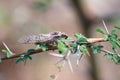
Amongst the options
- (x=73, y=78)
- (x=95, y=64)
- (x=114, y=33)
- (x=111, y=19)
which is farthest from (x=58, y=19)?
(x=114, y=33)

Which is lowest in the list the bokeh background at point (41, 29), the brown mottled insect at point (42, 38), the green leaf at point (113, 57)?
the bokeh background at point (41, 29)

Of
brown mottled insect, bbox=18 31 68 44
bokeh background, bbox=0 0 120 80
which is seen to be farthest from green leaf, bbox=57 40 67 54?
bokeh background, bbox=0 0 120 80

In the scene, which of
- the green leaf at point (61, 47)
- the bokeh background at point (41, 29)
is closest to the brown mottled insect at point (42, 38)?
the green leaf at point (61, 47)

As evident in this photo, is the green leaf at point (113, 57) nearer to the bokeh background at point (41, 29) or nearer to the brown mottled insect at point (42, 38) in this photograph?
the brown mottled insect at point (42, 38)

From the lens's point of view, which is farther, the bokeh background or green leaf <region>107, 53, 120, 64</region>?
the bokeh background

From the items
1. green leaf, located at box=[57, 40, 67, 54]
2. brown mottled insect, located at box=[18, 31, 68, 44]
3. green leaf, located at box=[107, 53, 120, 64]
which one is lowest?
green leaf, located at box=[107, 53, 120, 64]

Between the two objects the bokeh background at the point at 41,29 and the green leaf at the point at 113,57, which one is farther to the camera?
the bokeh background at the point at 41,29

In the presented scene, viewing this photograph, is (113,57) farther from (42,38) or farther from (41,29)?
(41,29)

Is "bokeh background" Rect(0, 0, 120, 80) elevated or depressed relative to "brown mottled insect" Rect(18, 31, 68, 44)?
depressed

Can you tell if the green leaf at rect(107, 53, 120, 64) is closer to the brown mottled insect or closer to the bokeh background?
the brown mottled insect

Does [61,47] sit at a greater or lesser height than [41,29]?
greater

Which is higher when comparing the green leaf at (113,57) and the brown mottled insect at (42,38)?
the brown mottled insect at (42,38)

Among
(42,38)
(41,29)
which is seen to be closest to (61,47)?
(42,38)

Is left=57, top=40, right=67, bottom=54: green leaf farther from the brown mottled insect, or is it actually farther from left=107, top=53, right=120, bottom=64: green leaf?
left=107, top=53, right=120, bottom=64: green leaf
